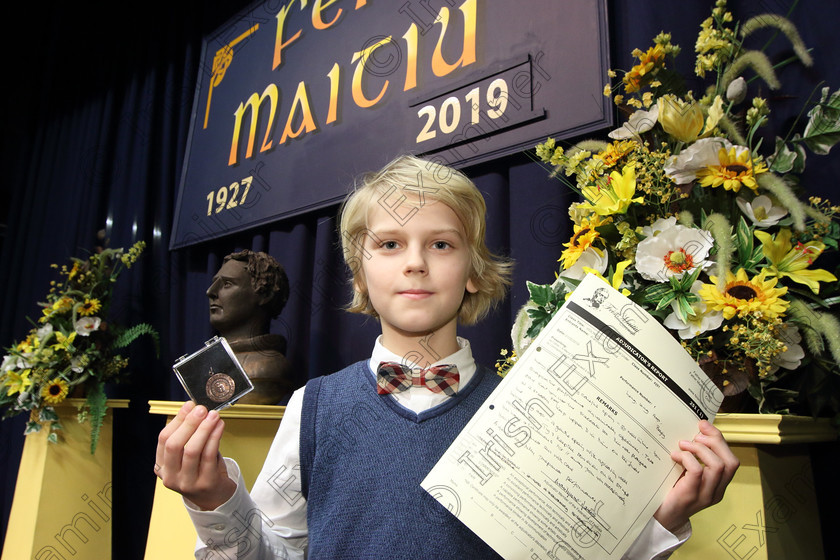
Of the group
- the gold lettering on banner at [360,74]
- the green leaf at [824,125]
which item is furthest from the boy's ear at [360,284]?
the gold lettering on banner at [360,74]

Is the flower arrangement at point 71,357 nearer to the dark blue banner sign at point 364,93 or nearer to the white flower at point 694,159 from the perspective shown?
the dark blue banner sign at point 364,93

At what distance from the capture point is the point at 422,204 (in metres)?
0.82

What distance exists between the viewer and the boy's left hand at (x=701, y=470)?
0.56 metres

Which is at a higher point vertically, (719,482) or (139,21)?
(139,21)

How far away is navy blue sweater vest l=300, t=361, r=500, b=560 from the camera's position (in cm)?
70

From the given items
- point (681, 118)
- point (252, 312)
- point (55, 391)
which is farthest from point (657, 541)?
point (55, 391)

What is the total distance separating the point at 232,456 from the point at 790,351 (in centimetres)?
121

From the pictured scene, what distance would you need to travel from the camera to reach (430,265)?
2.60 ft

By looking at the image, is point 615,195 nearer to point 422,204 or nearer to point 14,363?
point 422,204

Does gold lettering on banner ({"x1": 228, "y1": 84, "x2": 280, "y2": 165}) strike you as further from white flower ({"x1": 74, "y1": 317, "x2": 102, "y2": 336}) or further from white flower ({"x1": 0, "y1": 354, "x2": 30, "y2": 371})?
white flower ({"x1": 0, "y1": 354, "x2": 30, "y2": 371})

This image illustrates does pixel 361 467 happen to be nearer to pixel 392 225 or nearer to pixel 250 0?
pixel 392 225

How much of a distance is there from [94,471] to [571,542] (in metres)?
1.95

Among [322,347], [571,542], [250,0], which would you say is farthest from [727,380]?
[250,0]

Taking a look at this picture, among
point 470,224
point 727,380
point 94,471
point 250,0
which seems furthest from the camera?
point 250,0
